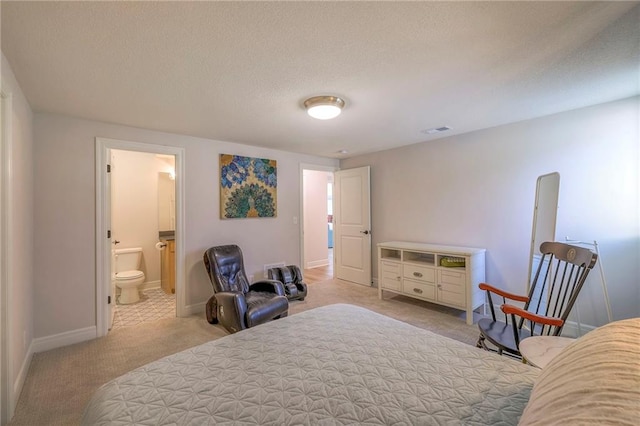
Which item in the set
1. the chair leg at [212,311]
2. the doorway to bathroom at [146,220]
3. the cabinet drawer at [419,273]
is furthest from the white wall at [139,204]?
the cabinet drawer at [419,273]

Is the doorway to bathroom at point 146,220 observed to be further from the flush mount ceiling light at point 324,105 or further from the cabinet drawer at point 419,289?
the cabinet drawer at point 419,289

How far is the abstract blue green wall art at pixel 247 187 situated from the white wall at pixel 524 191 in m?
1.97

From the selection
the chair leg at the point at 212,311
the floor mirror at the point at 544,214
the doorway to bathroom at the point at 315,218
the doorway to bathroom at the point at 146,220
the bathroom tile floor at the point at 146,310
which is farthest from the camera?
the doorway to bathroom at the point at 315,218

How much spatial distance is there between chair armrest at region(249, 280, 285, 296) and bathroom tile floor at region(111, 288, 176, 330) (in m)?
1.19

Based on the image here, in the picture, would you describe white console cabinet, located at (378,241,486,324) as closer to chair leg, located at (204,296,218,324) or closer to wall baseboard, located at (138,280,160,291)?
chair leg, located at (204,296,218,324)

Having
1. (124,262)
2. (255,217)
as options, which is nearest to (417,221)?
(255,217)

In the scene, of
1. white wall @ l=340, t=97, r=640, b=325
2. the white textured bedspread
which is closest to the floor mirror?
white wall @ l=340, t=97, r=640, b=325

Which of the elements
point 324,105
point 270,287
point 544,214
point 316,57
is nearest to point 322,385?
point 316,57

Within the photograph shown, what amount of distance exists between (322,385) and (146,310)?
3.70m

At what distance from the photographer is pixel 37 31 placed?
1520 mm

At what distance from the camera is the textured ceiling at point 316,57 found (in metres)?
1.42

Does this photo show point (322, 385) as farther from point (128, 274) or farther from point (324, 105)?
point (128, 274)

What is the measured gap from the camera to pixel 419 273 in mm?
3746

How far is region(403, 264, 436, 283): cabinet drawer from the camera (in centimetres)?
361
